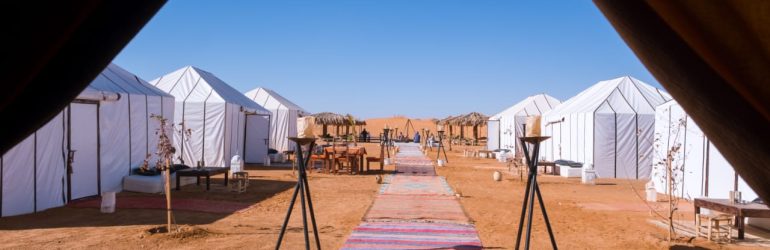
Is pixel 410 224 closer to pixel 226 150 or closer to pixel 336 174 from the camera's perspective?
pixel 336 174

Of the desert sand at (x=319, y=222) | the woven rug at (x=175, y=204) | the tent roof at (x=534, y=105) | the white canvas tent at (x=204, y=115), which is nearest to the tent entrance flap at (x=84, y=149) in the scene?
the woven rug at (x=175, y=204)

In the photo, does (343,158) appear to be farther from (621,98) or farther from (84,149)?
(621,98)

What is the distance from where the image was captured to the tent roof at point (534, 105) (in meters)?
23.2

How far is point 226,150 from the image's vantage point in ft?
48.3

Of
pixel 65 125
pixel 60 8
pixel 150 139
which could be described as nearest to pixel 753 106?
pixel 60 8

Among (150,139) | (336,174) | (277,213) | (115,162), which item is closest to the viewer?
(277,213)

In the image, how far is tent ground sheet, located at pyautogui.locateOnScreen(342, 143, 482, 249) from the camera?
548 cm

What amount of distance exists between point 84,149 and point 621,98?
1350 cm

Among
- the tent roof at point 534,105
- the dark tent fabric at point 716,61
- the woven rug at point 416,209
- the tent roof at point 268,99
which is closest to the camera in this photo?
the dark tent fabric at point 716,61

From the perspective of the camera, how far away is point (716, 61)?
1.16m

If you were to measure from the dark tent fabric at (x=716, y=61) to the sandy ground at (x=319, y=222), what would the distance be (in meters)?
4.07

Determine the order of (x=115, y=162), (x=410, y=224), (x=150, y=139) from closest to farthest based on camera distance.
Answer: (x=410, y=224) < (x=115, y=162) < (x=150, y=139)

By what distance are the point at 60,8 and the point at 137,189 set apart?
9.49 meters

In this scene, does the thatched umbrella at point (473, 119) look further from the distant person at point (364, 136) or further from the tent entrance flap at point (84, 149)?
the tent entrance flap at point (84, 149)
